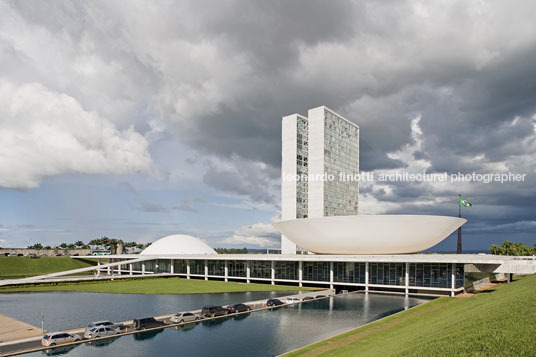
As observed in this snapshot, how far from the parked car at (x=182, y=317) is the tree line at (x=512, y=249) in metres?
95.3

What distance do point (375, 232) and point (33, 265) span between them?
91.7m

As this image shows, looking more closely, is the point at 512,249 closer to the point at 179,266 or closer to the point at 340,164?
the point at 340,164

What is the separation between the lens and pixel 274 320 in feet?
114

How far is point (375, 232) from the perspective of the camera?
55.5m

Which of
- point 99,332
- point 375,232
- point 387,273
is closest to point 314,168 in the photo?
point 375,232

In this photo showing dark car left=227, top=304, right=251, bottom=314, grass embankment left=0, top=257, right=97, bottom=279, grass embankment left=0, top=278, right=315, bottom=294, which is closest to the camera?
dark car left=227, top=304, right=251, bottom=314

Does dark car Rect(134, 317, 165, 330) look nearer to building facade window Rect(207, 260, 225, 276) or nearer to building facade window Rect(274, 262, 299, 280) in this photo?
building facade window Rect(274, 262, 299, 280)

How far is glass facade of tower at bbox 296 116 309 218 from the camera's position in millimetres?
91875

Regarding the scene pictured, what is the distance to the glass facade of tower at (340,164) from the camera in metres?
91.9

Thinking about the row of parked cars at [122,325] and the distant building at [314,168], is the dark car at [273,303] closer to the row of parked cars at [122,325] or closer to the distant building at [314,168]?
the row of parked cars at [122,325]

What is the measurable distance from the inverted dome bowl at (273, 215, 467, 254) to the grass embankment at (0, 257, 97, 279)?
72.6 meters

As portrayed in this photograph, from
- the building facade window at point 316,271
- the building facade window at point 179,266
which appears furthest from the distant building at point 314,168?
the building facade window at point 316,271

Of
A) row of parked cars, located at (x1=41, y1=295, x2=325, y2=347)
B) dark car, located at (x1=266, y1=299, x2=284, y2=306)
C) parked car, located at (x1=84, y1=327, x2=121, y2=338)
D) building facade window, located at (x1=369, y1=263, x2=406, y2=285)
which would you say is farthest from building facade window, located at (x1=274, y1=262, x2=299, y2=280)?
parked car, located at (x1=84, y1=327, x2=121, y2=338)

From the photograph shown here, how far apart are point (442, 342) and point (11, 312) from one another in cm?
4339
